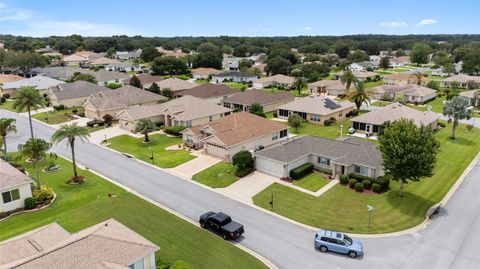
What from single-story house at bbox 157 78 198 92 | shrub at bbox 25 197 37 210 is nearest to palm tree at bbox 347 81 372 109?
single-story house at bbox 157 78 198 92

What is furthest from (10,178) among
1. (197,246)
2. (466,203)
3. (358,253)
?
(466,203)

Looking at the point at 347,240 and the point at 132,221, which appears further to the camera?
the point at 132,221

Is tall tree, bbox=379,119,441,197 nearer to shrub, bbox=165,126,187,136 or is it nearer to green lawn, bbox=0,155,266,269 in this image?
green lawn, bbox=0,155,266,269

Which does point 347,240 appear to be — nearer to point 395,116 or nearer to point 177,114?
point 395,116

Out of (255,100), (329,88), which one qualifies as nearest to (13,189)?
(255,100)

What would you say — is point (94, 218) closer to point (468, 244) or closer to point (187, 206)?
point (187, 206)

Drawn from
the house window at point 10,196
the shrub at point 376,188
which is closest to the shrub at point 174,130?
the house window at point 10,196
